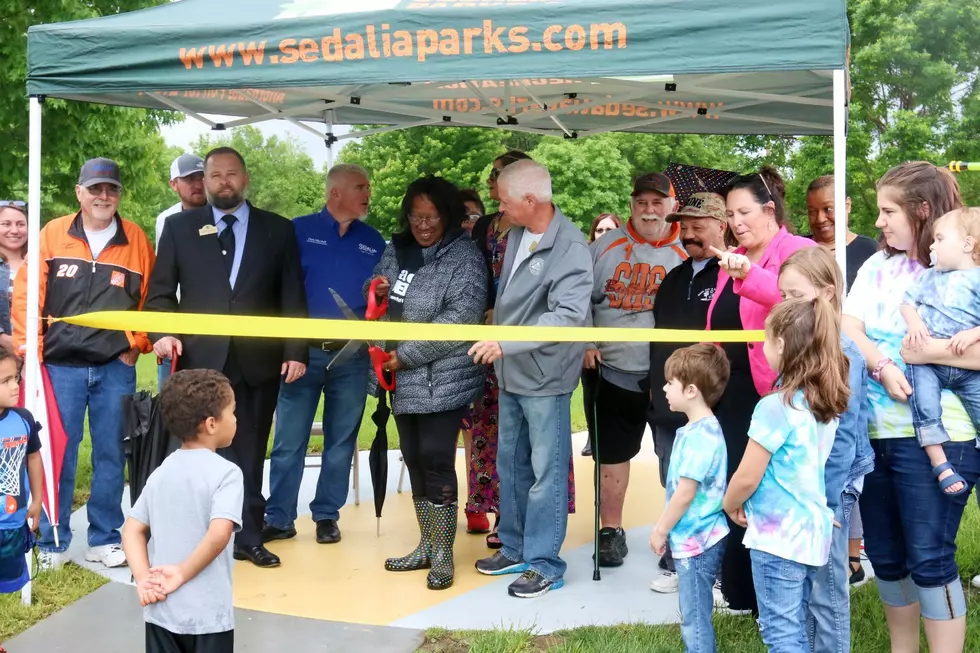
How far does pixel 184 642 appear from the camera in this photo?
10.7ft

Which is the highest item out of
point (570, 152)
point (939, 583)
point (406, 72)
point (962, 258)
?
point (570, 152)

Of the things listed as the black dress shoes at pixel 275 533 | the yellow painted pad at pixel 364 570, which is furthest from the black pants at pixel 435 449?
the black dress shoes at pixel 275 533

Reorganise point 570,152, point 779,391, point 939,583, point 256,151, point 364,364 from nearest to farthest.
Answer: point 779,391 → point 939,583 → point 364,364 → point 570,152 → point 256,151

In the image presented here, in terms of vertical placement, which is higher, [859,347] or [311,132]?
[311,132]

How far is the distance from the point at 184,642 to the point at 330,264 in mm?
2907

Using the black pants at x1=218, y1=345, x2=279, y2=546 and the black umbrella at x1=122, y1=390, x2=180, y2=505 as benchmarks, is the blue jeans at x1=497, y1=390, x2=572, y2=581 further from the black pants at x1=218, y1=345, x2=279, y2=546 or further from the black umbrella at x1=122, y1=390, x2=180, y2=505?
the black umbrella at x1=122, y1=390, x2=180, y2=505

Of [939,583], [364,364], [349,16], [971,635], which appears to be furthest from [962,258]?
[364,364]

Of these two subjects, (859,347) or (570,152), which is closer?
(859,347)

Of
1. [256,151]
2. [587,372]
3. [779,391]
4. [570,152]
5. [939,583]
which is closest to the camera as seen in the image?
[779,391]

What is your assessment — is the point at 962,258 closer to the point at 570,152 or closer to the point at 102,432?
the point at 102,432

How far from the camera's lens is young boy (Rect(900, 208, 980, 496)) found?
346 cm

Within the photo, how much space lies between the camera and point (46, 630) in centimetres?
445

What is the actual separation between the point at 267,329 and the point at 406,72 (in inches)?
47.2

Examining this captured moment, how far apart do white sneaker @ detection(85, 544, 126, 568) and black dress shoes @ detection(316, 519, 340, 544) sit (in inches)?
42.0
